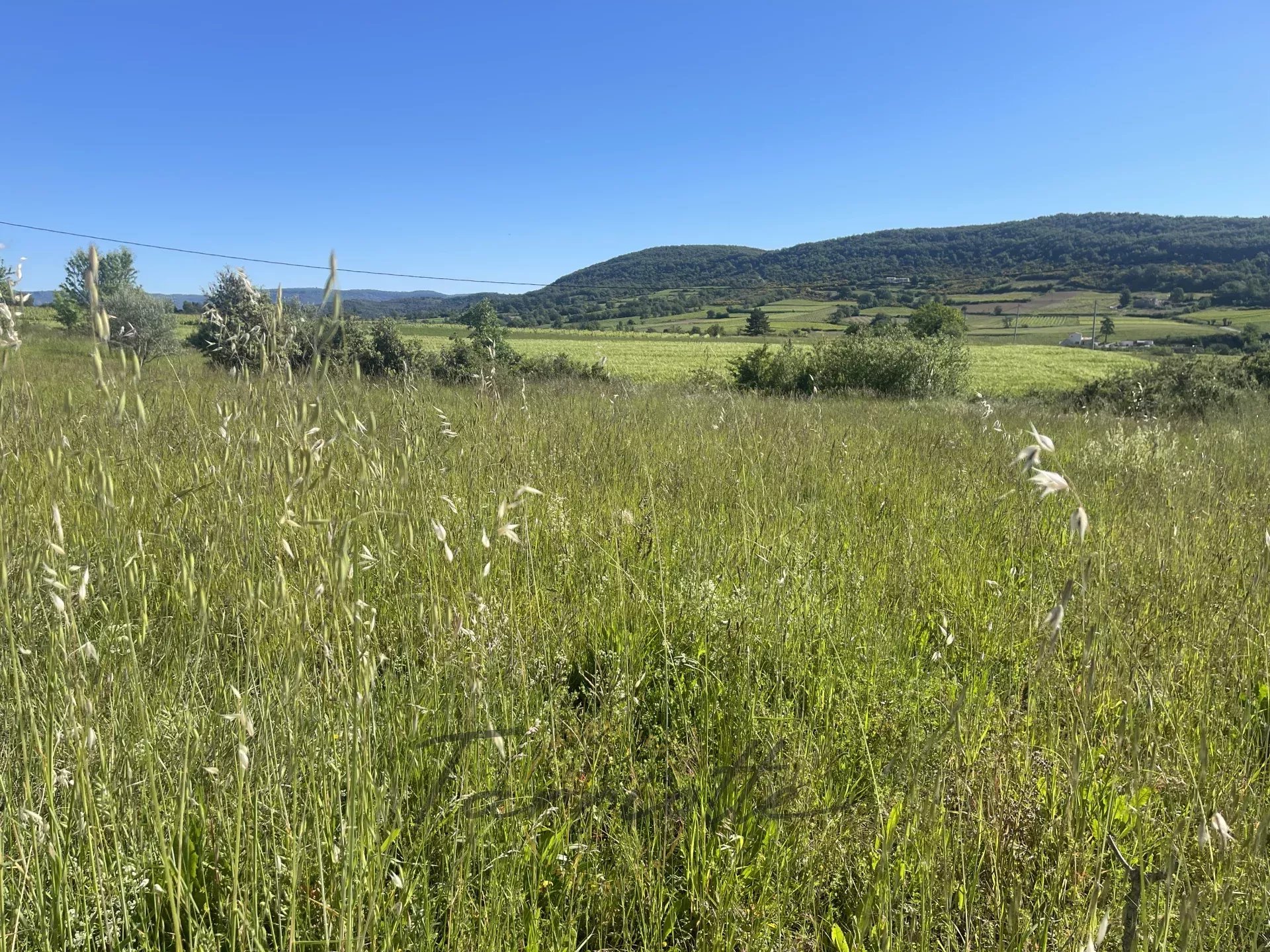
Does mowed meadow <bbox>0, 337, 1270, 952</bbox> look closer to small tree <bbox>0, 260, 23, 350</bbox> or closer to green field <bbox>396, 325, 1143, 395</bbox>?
small tree <bbox>0, 260, 23, 350</bbox>

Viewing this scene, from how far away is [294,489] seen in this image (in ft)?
4.01

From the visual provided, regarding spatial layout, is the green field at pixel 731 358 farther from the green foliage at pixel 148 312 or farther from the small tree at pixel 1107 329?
the small tree at pixel 1107 329

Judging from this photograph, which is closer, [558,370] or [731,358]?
[558,370]

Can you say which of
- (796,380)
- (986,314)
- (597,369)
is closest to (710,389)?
(597,369)

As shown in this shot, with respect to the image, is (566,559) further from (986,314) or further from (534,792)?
(986,314)

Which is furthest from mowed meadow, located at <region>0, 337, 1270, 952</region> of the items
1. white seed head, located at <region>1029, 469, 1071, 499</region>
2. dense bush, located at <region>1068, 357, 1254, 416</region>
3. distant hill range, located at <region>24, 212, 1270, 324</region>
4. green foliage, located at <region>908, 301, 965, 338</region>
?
distant hill range, located at <region>24, 212, 1270, 324</region>

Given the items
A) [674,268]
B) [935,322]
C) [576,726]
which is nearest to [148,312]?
[576,726]

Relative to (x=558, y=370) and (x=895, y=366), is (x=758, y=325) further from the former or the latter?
(x=558, y=370)

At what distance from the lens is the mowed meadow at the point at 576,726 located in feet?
3.73

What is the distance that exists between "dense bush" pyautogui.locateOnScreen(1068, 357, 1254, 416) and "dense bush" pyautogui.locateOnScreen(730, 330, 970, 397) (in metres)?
3.88

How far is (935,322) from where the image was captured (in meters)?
39.5

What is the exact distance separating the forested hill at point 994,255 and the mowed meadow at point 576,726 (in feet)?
297

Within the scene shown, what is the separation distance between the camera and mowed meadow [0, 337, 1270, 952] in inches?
44.8

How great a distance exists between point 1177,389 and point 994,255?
105737mm
